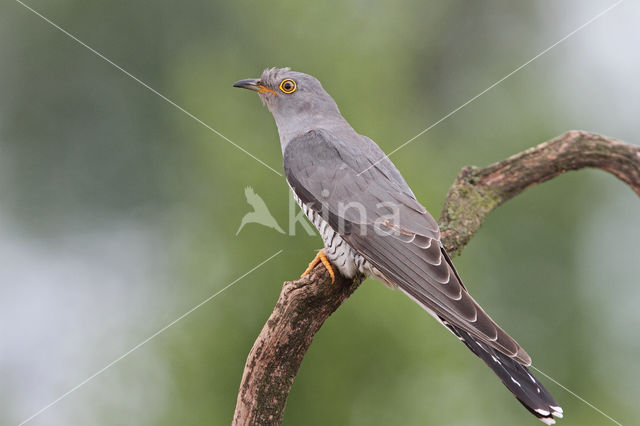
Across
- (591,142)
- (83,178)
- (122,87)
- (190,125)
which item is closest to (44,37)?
(122,87)

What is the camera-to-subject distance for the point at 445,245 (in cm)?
260

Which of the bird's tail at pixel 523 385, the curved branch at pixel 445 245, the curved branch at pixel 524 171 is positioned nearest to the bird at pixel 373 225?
the bird's tail at pixel 523 385

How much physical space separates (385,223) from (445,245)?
49cm

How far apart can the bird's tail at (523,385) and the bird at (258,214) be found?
1821 mm

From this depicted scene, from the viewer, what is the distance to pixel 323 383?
10.9 feet

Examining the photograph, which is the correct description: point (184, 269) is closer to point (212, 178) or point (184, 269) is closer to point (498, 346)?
point (212, 178)

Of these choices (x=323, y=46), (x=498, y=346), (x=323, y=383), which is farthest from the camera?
(x=323, y=46)

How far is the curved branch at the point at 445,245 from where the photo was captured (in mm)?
2062

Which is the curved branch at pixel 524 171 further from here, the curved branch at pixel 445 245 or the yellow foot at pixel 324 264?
the yellow foot at pixel 324 264

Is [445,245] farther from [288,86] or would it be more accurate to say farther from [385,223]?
[288,86]

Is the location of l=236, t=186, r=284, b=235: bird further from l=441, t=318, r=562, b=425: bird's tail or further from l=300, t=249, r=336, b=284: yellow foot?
l=441, t=318, r=562, b=425: bird's tail

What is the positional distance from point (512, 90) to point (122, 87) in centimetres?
329

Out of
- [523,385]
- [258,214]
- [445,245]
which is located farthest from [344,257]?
[258,214]

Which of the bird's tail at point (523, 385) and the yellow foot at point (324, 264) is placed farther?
the yellow foot at point (324, 264)
